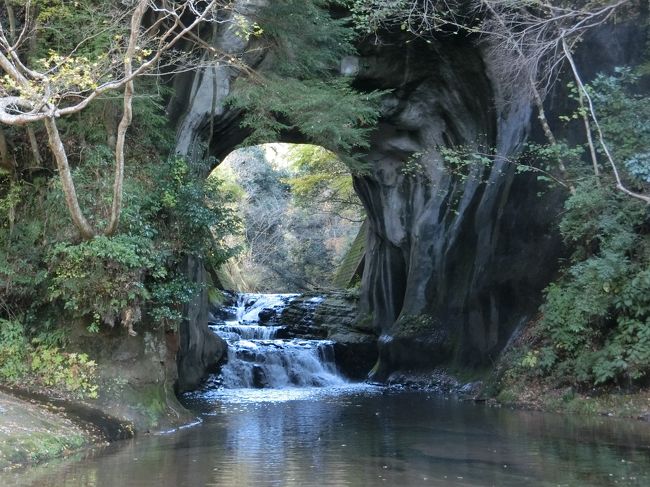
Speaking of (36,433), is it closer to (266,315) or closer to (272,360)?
(272,360)

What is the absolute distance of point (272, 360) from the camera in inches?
810

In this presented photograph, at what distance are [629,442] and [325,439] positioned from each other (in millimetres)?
4205

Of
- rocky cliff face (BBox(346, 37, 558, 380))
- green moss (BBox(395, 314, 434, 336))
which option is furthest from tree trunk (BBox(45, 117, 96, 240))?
green moss (BBox(395, 314, 434, 336))

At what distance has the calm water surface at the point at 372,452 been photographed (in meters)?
7.65

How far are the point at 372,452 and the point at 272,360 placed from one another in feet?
37.5

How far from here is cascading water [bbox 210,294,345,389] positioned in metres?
19.9

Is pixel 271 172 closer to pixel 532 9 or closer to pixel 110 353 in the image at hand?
pixel 532 9

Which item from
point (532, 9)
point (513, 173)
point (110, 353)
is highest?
point (532, 9)

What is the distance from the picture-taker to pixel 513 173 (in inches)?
679

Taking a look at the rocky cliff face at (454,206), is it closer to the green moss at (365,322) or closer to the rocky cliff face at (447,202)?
the rocky cliff face at (447,202)

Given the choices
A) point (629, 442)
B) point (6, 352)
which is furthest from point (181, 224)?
point (629, 442)

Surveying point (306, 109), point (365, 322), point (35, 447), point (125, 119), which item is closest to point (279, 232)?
point (365, 322)

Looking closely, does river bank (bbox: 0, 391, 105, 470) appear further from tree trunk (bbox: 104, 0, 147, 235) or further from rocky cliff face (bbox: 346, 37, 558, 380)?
rocky cliff face (bbox: 346, 37, 558, 380)

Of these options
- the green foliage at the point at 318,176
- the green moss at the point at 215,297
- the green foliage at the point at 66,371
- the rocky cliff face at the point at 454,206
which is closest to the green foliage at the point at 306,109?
the rocky cliff face at the point at 454,206
